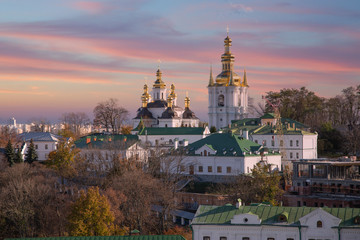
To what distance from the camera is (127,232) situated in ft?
170

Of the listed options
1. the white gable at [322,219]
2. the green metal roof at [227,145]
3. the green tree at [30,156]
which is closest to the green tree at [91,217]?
the white gable at [322,219]

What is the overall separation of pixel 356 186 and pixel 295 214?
73.9ft

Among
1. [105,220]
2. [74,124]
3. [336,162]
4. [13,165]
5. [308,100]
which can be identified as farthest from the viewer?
[74,124]

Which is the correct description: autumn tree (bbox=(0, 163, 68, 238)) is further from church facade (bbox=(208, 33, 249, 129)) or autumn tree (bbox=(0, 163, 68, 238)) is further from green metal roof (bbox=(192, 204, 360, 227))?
church facade (bbox=(208, 33, 249, 129))

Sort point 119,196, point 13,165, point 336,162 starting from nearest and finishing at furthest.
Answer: point 119,196 < point 336,162 < point 13,165

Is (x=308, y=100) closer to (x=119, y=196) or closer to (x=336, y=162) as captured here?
(x=336, y=162)

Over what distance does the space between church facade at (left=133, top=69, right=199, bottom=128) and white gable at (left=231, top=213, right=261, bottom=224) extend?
67333mm

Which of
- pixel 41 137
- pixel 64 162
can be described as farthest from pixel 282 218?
pixel 41 137

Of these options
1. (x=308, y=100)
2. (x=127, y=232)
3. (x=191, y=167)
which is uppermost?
(x=308, y=100)

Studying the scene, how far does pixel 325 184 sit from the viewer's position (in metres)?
61.2

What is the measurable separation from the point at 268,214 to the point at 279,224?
1173 mm

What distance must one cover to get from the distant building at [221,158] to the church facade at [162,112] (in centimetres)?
3106

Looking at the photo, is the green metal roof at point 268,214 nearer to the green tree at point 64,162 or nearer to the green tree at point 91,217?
the green tree at point 91,217

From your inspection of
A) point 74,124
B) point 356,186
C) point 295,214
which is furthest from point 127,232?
point 74,124
